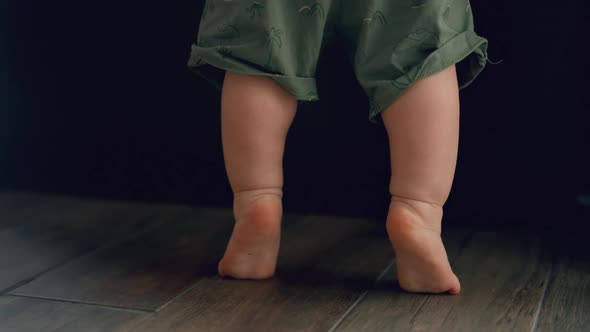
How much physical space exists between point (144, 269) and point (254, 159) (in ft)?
0.82

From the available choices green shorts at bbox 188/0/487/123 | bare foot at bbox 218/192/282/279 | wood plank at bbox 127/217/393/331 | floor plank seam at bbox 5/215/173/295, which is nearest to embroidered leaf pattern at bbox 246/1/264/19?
green shorts at bbox 188/0/487/123

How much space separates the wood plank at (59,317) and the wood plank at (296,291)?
34mm

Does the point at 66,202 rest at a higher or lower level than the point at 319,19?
lower

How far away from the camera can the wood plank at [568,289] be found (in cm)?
90

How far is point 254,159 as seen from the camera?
1027 millimetres

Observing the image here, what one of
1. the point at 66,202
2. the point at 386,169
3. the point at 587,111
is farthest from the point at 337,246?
the point at 66,202

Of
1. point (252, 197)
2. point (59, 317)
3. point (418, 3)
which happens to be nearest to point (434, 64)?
point (418, 3)

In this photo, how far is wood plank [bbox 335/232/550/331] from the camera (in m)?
0.90

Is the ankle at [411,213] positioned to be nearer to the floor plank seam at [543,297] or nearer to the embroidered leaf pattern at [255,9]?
the floor plank seam at [543,297]

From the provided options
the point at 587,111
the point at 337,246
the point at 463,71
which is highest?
the point at 463,71

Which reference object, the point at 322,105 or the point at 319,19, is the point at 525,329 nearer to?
the point at 319,19

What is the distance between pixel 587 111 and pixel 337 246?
18.7 inches

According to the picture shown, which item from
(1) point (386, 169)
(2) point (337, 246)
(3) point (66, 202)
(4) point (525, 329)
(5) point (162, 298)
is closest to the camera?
(4) point (525, 329)

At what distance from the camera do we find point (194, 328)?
2.95 feet
